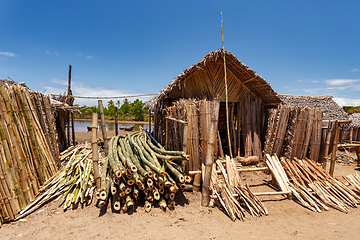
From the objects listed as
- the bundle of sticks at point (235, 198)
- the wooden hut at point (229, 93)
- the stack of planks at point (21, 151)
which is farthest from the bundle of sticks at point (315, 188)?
the stack of planks at point (21, 151)

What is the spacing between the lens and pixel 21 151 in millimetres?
4082

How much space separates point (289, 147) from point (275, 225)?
3.00 m

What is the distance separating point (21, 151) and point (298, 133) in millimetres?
7331

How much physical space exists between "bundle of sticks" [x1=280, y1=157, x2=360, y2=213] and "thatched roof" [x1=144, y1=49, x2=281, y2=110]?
263cm

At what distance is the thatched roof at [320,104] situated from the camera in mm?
13023

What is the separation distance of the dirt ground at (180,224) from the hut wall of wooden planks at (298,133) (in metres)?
1.97

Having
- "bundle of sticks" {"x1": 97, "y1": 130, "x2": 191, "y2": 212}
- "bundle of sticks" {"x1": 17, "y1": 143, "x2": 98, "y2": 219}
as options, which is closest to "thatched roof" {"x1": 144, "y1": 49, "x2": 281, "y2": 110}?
"bundle of sticks" {"x1": 97, "y1": 130, "x2": 191, "y2": 212}

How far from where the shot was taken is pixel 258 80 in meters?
6.70

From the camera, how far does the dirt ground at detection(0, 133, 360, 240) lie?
3.22 meters

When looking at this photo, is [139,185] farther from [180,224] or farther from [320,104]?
[320,104]

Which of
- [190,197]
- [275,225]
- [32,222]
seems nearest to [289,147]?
[275,225]

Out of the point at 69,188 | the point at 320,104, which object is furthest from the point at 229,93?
the point at 320,104

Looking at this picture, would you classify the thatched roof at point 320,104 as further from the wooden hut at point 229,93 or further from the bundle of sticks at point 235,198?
the bundle of sticks at point 235,198

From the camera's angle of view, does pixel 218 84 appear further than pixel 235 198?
Yes
